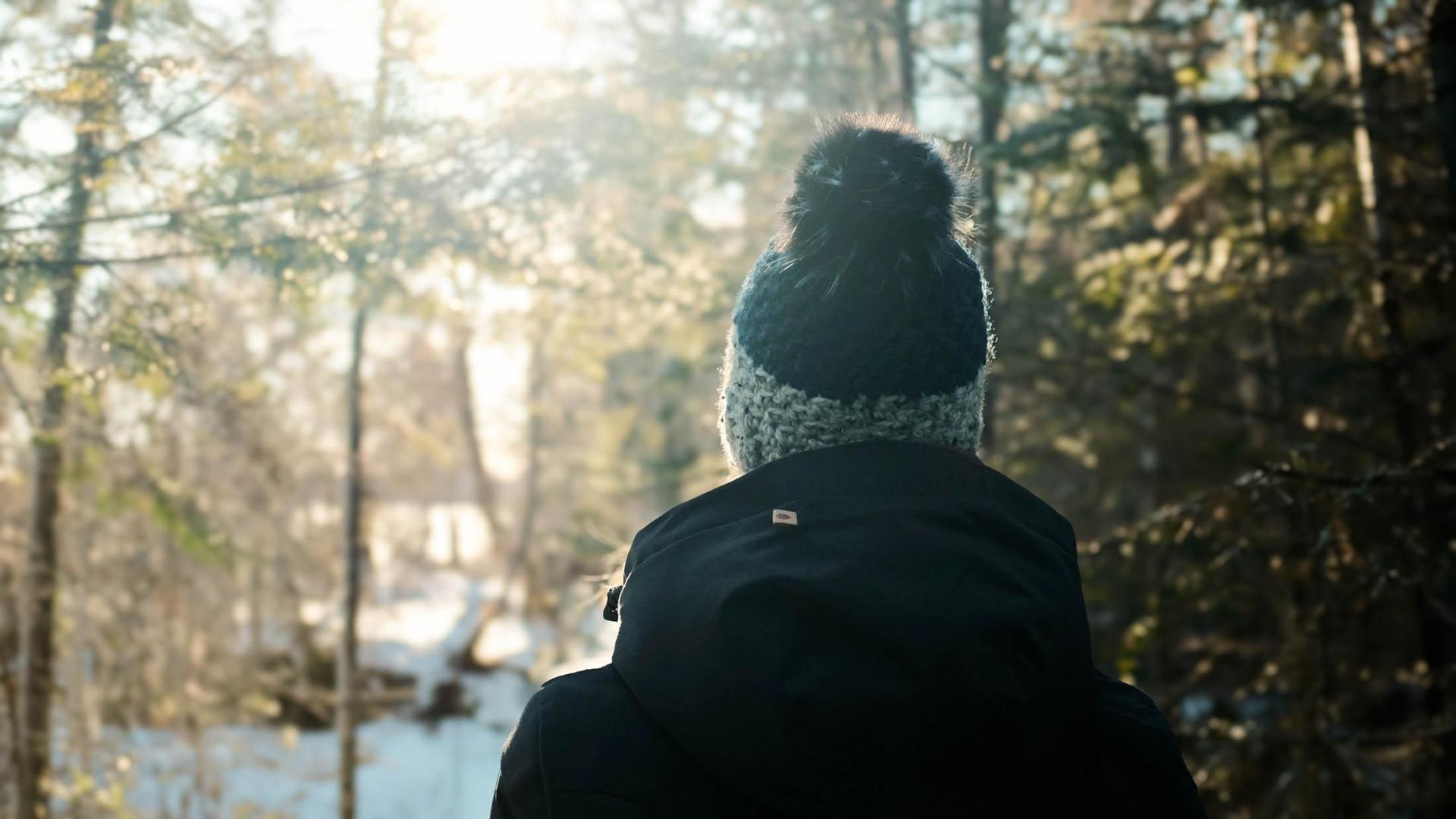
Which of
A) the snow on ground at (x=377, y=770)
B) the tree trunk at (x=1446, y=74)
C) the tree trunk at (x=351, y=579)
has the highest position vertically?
the tree trunk at (x=1446, y=74)

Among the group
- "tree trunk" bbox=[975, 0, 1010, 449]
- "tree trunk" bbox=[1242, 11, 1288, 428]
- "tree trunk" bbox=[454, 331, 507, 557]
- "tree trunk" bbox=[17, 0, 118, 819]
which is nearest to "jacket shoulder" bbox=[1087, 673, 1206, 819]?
"tree trunk" bbox=[975, 0, 1010, 449]

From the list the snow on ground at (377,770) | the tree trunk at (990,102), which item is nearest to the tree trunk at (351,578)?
the snow on ground at (377,770)

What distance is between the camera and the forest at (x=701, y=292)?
3.57 meters

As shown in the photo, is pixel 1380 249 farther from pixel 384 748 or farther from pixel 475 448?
pixel 475 448

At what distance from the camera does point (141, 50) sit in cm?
327

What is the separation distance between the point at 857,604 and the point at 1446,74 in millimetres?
3519

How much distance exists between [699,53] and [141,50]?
485 centimetres

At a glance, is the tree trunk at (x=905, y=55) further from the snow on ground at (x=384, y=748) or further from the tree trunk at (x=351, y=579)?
the snow on ground at (x=384, y=748)

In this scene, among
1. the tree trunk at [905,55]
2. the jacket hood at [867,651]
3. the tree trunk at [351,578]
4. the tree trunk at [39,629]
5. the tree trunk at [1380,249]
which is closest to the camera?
the jacket hood at [867,651]

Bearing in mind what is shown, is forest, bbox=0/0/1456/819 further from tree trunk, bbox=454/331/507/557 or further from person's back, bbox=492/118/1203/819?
tree trunk, bbox=454/331/507/557

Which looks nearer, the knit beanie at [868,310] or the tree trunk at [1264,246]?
the knit beanie at [868,310]

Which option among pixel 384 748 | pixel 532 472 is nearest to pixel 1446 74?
pixel 384 748

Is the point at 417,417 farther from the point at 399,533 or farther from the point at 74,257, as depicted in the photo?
the point at 74,257

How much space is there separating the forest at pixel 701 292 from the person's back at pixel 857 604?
0.54 m
